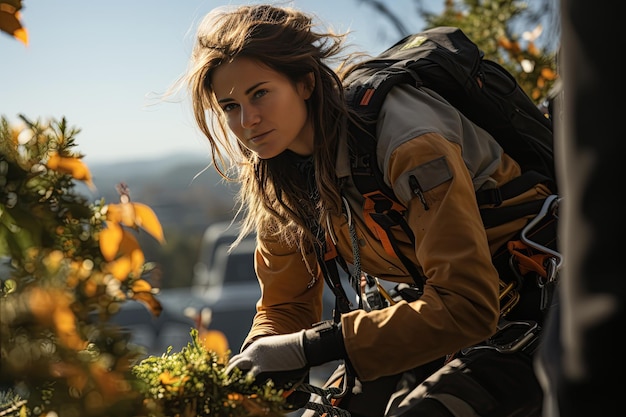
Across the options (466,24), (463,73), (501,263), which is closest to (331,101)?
(463,73)

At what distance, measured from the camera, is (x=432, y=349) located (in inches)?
68.2

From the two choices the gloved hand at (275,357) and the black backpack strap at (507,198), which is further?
the black backpack strap at (507,198)

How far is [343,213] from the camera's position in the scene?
2.08 meters

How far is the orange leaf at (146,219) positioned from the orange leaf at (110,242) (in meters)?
0.08

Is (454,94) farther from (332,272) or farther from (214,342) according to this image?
(214,342)

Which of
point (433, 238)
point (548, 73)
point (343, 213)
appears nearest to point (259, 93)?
point (343, 213)

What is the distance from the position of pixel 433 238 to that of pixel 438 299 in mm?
139

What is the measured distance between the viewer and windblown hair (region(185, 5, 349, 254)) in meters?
2.05

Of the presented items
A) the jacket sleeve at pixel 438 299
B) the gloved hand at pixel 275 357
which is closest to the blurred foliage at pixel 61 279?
the gloved hand at pixel 275 357

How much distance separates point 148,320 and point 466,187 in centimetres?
1710

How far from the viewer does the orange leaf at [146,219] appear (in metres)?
1.19

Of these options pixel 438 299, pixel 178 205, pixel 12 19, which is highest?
pixel 12 19

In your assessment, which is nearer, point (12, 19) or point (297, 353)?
point (12, 19)

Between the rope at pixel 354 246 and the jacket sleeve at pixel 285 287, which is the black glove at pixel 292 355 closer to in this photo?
the rope at pixel 354 246
